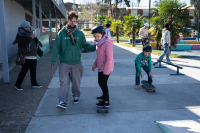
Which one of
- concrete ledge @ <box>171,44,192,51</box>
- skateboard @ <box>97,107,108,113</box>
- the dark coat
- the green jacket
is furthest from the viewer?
concrete ledge @ <box>171,44,192,51</box>

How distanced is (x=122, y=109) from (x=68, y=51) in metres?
1.58

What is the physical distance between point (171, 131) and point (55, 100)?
2654mm

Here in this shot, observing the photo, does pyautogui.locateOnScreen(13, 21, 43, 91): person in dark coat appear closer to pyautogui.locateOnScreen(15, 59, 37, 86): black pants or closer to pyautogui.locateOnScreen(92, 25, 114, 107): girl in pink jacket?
pyautogui.locateOnScreen(15, 59, 37, 86): black pants

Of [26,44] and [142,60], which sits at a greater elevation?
[26,44]

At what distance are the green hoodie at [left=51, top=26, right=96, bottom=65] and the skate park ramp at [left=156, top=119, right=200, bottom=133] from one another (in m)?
1.95

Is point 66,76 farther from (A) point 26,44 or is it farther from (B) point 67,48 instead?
(A) point 26,44

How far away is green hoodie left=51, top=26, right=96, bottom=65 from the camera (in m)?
4.09

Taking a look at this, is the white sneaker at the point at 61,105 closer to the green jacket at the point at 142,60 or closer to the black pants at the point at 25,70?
the black pants at the point at 25,70

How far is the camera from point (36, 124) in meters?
3.56

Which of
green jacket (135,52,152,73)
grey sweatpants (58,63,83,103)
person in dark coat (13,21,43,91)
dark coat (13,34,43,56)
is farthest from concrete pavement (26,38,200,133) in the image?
dark coat (13,34,43,56)

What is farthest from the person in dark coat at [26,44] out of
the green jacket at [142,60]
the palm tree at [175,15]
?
the palm tree at [175,15]

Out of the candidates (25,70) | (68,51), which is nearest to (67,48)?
(68,51)

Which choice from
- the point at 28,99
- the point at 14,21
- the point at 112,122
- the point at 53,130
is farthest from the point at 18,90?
the point at 14,21

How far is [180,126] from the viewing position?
11.2 ft
